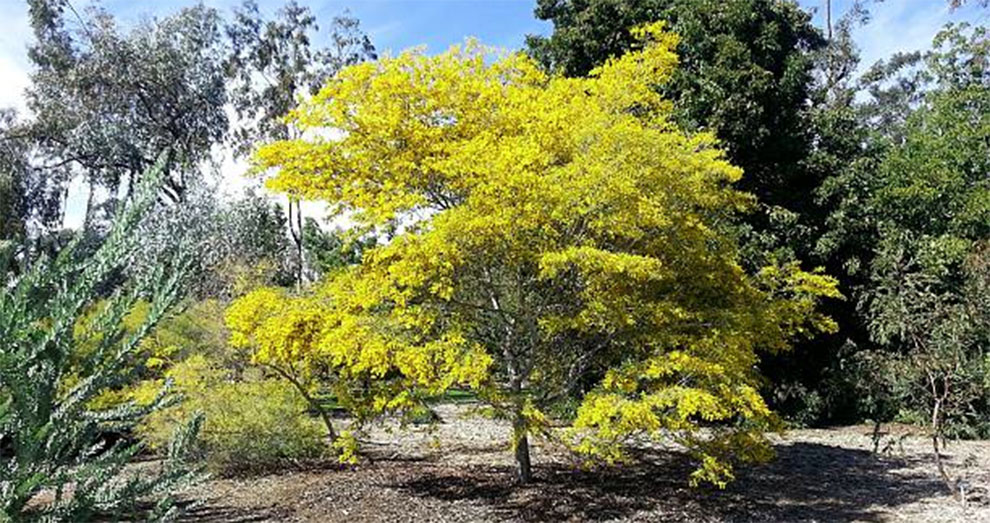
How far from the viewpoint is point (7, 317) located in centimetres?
155

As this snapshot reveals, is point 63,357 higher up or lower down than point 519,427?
higher up

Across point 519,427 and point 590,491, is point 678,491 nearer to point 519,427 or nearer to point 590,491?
point 590,491

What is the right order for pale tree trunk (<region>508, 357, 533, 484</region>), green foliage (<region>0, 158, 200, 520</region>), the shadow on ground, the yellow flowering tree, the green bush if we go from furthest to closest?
the green bush
the shadow on ground
pale tree trunk (<region>508, 357, 533, 484</region>)
the yellow flowering tree
green foliage (<region>0, 158, 200, 520</region>)

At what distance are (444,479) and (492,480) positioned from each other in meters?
0.54

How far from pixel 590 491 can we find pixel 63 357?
728 cm

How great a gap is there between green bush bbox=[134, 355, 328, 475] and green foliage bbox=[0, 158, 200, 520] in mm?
7385

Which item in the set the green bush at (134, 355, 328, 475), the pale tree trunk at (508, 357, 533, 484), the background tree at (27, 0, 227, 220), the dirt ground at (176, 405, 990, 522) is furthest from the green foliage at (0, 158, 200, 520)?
the background tree at (27, 0, 227, 220)

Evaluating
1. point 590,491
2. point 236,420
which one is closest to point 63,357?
point 590,491

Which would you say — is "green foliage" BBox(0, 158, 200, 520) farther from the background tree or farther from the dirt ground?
the background tree

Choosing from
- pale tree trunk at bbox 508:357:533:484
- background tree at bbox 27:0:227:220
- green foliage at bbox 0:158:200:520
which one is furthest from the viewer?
background tree at bbox 27:0:227:220

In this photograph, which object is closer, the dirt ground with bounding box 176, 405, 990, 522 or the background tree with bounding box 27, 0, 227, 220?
the dirt ground with bounding box 176, 405, 990, 522

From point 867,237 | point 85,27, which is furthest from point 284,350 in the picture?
point 85,27

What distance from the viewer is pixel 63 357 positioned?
1.66 metres

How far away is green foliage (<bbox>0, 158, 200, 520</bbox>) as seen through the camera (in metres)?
1.58
